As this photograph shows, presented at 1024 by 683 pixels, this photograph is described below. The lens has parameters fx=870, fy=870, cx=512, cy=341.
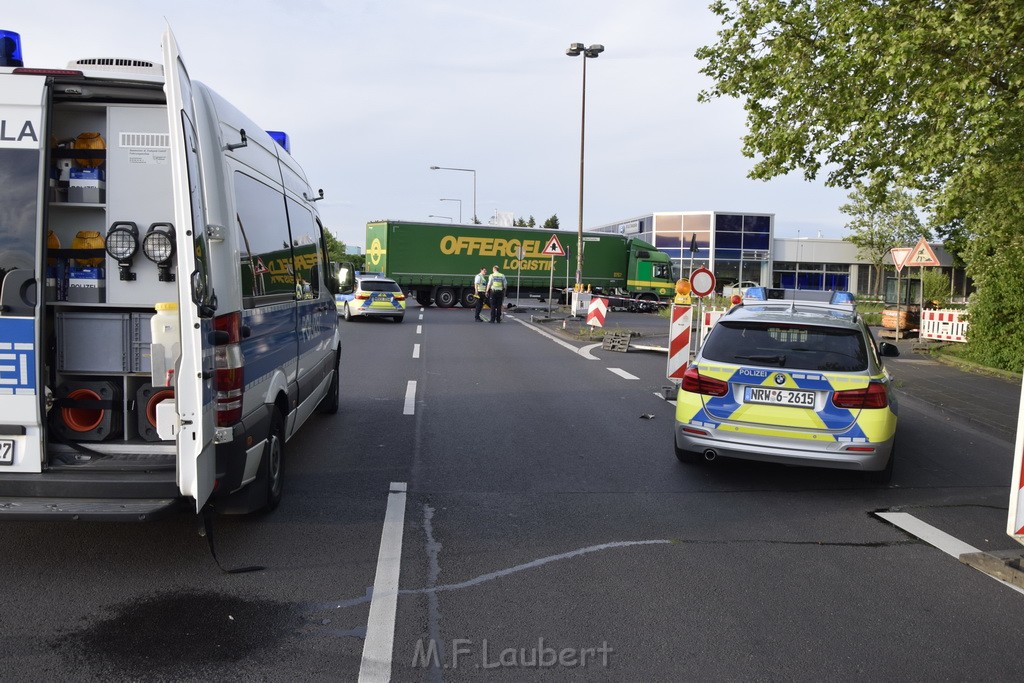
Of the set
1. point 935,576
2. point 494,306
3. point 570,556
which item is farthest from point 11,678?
point 494,306

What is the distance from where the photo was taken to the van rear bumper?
167 inches

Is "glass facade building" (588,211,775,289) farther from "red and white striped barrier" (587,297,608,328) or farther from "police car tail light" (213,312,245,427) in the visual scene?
"police car tail light" (213,312,245,427)

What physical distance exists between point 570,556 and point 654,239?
232ft

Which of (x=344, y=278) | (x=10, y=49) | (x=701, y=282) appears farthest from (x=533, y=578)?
(x=701, y=282)

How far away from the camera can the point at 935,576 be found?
4844 millimetres

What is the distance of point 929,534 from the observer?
565cm

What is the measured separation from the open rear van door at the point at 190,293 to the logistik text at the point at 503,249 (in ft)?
102

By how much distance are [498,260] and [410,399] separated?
26.5 metres

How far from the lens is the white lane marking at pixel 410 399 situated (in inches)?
393

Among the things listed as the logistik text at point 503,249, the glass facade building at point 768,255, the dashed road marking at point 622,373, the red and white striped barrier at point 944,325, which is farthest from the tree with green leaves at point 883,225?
the dashed road marking at point 622,373

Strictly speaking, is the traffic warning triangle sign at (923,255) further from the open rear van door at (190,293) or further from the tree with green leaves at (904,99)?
the open rear van door at (190,293)

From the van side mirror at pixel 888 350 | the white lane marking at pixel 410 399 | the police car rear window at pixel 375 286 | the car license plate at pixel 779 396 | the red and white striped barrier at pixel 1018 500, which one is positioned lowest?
the white lane marking at pixel 410 399

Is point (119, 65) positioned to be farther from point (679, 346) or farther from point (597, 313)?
point (597, 313)

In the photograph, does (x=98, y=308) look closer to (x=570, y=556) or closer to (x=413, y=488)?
(x=413, y=488)
